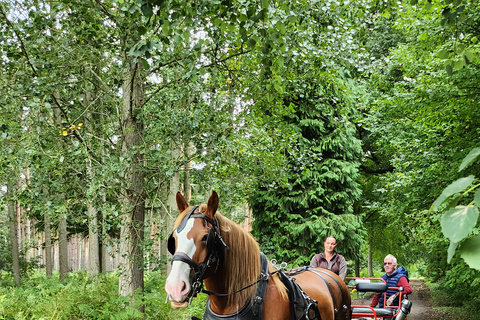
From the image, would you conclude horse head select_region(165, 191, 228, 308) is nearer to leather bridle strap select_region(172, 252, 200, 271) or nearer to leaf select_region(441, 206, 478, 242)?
leather bridle strap select_region(172, 252, 200, 271)

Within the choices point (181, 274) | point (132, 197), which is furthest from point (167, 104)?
point (181, 274)

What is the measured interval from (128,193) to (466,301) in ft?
45.1

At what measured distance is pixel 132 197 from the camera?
6.33 meters

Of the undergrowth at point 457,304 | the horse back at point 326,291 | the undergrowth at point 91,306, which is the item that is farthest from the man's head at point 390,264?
the undergrowth at point 457,304

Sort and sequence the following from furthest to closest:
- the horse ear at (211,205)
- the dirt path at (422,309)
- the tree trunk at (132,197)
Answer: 1. the dirt path at (422,309)
2. the tree trunk at (132,197)
3. the horse ear at (211,205)

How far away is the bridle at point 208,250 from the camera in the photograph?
2.80m

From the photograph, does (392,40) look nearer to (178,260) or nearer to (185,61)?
(185,61)

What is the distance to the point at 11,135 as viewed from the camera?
5.48 metres

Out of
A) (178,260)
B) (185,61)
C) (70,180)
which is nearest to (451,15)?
(178,260)

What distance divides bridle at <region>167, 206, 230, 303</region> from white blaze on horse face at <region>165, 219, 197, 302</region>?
0.03 meters

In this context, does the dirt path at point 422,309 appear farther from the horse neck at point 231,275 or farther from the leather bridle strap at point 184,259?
the leather bridle strap at point 184,259

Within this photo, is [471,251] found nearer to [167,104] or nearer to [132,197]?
[132,197]

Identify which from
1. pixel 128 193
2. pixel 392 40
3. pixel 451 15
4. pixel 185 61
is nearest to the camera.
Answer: pixel 451 15

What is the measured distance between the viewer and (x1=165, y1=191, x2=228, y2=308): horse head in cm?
268
